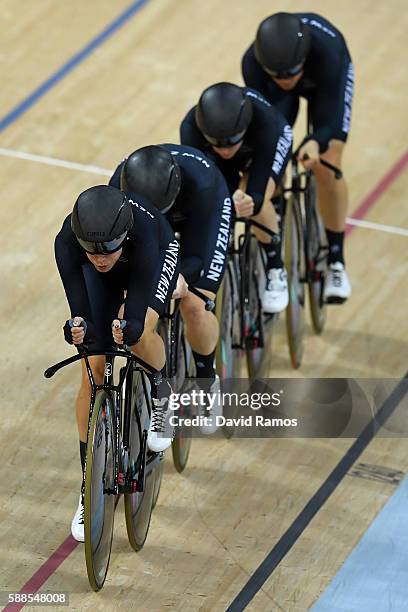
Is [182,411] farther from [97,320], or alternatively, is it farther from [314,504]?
[97,320]

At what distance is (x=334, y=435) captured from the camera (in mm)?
Answer: 5621

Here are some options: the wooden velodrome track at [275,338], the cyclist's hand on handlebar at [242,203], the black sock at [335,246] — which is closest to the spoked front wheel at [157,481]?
the wooden velodrome track at [275,338]

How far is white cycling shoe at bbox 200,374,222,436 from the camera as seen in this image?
531 centimetres

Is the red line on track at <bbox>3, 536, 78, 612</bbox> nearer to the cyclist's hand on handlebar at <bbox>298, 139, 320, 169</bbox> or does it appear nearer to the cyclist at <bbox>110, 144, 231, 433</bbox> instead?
the cyclist at <bbox>110, 144, 231, 433</bbox>

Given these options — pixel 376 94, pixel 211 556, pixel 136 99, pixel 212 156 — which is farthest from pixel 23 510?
pixel 376 94

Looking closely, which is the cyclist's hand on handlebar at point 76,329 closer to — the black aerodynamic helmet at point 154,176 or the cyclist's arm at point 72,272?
the cyclist's arm at point 72,272

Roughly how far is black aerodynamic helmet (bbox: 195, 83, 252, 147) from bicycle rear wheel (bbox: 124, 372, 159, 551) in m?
1.01

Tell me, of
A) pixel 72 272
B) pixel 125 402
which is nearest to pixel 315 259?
pixel 125 402

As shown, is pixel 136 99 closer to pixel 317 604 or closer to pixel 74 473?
pixel 74 473

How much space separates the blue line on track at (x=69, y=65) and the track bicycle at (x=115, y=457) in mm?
3167

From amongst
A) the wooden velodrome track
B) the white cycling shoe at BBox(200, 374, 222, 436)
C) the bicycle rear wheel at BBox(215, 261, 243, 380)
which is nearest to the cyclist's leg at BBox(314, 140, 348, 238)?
the wooden velodrome track

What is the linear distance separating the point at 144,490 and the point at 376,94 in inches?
153

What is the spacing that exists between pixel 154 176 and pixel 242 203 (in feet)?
1.98

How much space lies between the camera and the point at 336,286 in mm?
6195
